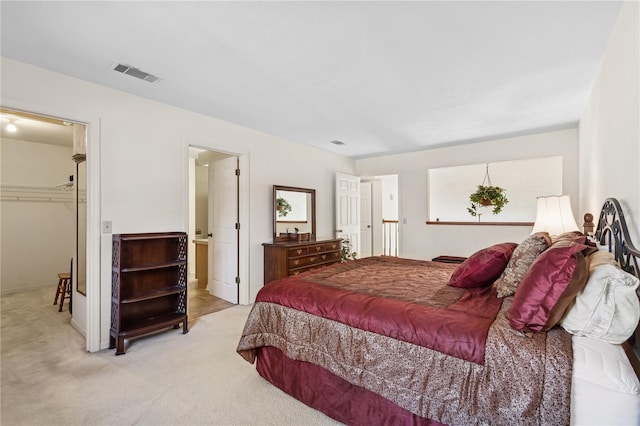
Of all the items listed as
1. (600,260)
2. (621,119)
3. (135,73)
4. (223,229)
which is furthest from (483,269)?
(223,229)

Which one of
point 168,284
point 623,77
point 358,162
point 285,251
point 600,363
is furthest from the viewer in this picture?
point 358,162

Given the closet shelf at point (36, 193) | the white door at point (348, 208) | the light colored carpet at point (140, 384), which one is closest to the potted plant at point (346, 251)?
the white door at point (348, 208)

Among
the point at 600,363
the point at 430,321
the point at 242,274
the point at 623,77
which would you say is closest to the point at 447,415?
the point at 430,321

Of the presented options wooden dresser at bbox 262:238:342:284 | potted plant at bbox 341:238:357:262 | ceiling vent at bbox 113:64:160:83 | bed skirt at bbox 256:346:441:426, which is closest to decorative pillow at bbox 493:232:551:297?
bed skirt at bbox 256:346:441:426

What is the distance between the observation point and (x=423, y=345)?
1.40 metres

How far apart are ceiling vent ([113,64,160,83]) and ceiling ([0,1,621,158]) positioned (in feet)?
Result: 0.18

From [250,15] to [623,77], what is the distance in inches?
86.7

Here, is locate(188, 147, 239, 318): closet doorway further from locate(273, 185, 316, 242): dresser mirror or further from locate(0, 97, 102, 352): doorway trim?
locate(0, 97, 102, 352): doorway trim

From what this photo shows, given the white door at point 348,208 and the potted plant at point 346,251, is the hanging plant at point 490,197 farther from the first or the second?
the potted plant at point 346,251

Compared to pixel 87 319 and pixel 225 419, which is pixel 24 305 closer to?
pixel 87 319

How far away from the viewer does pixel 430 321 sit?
1.44 meters

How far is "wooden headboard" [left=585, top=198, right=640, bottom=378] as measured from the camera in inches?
51.5

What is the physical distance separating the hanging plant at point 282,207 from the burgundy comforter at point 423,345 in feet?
7.56

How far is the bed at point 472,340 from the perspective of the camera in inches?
42.7
